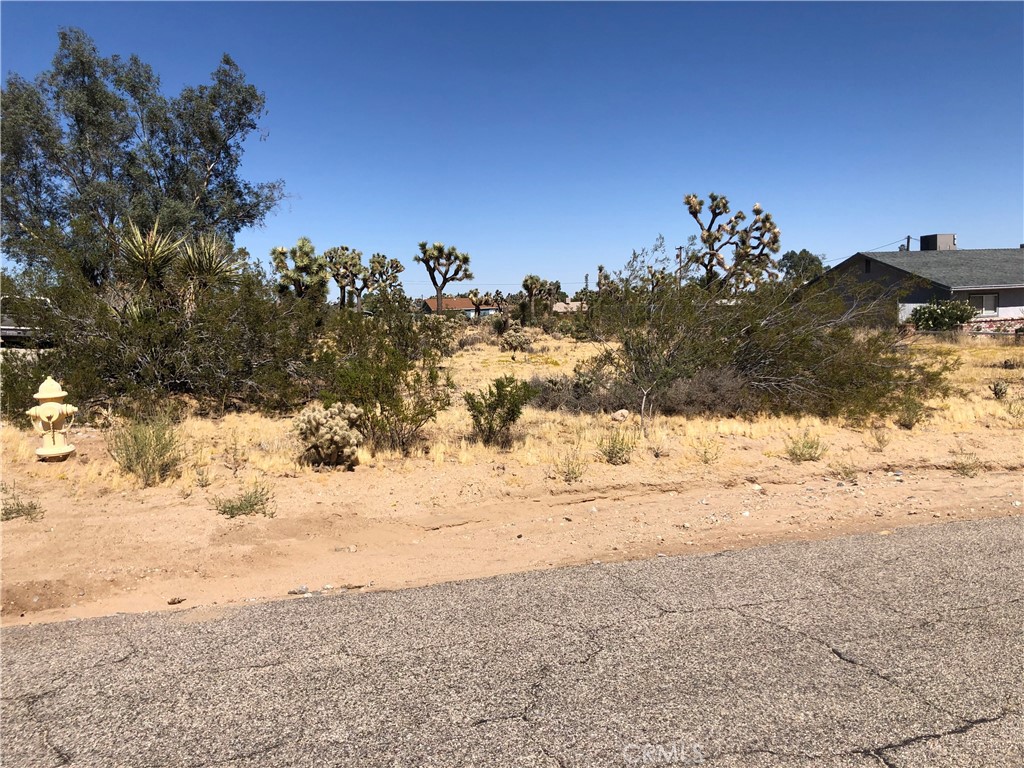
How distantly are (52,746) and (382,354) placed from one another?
1014 cm

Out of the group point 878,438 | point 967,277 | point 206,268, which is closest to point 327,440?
point 206,268

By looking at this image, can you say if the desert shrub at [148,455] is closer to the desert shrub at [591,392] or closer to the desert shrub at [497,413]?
the desert shrub at [497,413]

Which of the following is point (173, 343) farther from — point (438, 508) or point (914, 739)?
point (914, 739)

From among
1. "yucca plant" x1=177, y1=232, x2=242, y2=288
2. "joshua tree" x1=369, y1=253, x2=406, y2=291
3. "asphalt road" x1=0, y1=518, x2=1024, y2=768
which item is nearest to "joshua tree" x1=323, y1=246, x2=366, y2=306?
"joshua tree" x1=369, y1=253, x2=406, y2=291

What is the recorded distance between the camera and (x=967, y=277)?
1419 inches

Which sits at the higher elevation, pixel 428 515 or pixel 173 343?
pixel 173 343

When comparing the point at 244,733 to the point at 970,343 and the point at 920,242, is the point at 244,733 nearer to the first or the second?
the point at 970,343

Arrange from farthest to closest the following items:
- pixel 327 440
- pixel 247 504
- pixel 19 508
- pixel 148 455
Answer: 1. pixel 327 440
2. pixel 148 455
3. pixel 247 504
4. pixel 19 508

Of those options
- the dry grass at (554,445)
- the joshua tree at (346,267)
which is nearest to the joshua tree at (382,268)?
the joshua tree at (346,267)

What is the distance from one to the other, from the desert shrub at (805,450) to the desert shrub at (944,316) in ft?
80.4

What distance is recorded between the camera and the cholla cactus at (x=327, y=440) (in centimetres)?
909

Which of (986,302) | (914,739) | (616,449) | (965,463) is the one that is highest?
(986,302)

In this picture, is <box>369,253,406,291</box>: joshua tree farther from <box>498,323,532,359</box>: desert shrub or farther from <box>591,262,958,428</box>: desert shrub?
<box>591,262,958,428</box>: desert shrub

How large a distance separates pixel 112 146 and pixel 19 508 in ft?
77.0
